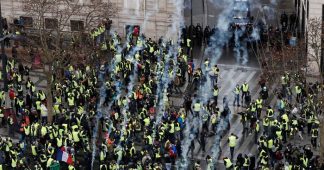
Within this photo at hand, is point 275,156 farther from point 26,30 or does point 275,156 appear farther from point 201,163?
point 26,30

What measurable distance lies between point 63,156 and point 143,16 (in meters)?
20.3

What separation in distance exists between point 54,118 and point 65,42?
28.3 ft

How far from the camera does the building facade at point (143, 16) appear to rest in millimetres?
60844

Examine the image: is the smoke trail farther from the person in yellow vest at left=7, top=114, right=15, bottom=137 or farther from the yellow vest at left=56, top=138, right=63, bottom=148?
the person in yellow vest at left=7, top=114, right=15, bottom=137

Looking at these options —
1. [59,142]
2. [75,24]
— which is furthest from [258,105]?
[75,24]

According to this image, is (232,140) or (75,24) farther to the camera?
(75,24)

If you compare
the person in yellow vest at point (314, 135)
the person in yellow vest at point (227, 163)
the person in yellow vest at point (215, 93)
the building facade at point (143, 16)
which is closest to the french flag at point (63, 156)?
the person in yellow vest at point (227, 163)

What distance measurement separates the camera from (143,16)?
2418 inches

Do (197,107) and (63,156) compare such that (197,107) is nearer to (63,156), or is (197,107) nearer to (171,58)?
(171,58)

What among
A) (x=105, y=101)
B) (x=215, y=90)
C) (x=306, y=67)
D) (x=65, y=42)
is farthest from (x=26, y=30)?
(x=306, y=67)

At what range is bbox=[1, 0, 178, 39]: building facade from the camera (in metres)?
60.8

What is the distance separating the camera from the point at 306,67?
49.3 meters

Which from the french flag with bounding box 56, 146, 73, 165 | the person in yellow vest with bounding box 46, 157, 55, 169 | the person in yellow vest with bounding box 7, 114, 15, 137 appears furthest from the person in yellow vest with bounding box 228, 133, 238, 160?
the person in yellow vest with bounding box 7, 114, 15, 137

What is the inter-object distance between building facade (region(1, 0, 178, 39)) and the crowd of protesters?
156 inches
